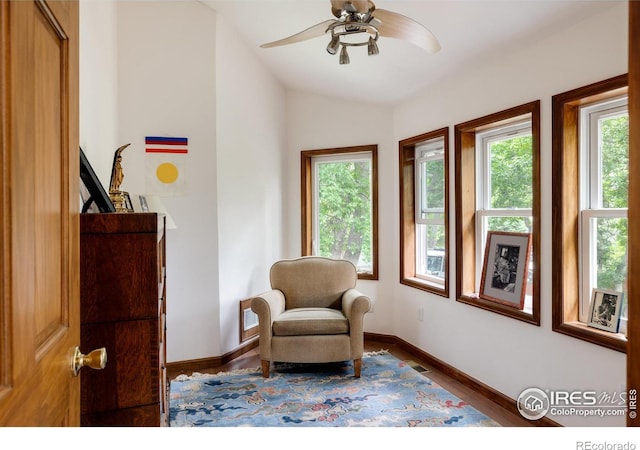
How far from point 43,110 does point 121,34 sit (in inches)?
120

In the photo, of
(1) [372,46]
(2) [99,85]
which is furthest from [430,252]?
(2) [99,85]

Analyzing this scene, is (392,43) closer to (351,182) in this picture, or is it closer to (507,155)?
(507,155)

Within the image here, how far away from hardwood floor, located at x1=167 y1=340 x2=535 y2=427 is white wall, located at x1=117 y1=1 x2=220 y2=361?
0.65 ft

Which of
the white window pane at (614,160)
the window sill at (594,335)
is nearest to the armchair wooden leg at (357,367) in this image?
the window sill at (594,335)

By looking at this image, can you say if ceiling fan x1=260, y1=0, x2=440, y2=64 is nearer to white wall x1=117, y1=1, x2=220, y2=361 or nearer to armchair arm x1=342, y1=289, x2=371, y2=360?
white wall x1=117, y1=1, x2=220, y2=361

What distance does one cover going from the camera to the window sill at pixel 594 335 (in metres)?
2.09

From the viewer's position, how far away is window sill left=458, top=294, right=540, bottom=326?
2.63 metres

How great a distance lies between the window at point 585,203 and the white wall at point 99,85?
2506 millimetres

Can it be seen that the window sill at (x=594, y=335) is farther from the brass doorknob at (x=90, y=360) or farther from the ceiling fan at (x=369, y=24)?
the brass doorknob at (x=90, y=360)

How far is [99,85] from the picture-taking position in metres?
2.71

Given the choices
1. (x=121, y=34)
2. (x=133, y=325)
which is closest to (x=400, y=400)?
(x=133, y=325)

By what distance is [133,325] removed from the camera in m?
1.42

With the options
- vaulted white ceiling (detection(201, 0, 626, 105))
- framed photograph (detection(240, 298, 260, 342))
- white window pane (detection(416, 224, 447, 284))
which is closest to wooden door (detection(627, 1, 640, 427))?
vaulted white ceiling (detection(201, 0, 626, 105))

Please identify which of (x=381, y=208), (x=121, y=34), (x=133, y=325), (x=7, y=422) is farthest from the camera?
(x=381, y=208)
